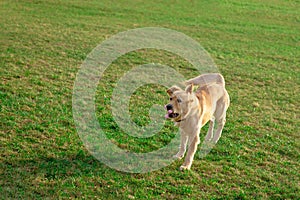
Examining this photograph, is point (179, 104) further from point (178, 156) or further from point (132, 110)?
point (132, 110)

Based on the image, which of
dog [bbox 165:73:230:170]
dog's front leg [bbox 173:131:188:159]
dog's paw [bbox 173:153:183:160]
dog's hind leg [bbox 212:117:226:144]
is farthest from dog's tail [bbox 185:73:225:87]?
dog's paw [bbox 173:153:183:160]

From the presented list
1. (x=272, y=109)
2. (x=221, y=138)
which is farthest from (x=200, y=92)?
(x=272, y=109)

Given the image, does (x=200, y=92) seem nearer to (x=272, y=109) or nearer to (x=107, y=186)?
(x=107, y=186)

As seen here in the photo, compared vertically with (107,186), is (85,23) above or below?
above

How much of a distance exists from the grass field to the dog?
1.29ft

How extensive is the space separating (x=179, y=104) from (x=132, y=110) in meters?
3.29

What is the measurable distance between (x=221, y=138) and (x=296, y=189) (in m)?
2.10

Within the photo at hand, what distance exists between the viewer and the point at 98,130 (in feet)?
28.5

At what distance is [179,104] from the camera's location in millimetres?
6691

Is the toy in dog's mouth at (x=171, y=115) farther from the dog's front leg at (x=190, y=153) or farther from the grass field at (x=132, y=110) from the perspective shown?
the grass field at (x=132, y=110)

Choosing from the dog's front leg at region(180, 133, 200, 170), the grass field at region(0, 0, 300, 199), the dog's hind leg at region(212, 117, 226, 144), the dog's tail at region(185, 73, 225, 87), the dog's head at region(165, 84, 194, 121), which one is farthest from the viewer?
the dog's hind leg at region(212, 117, 226, 144)

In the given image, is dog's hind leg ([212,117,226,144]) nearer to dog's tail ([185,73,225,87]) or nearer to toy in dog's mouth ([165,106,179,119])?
dog's tail ([185,73,225,87])

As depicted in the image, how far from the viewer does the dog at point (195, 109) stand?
6.71m

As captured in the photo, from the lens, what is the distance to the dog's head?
6641mm
